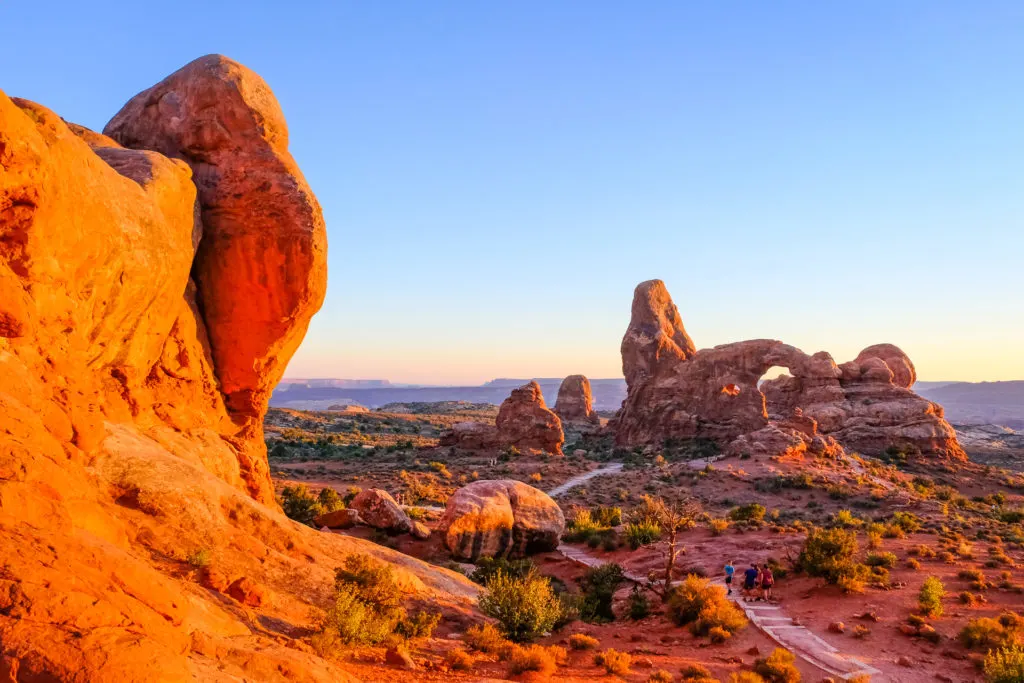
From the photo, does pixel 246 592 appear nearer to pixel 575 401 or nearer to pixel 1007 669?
pixel 1007 669

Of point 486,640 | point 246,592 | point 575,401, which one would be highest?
point 246,592

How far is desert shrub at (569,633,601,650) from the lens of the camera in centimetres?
1222

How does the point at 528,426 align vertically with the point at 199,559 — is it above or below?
below

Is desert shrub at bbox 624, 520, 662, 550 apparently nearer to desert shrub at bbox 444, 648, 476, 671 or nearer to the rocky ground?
the rocky ground

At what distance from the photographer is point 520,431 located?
4819cm

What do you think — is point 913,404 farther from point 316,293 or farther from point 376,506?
point 316,293

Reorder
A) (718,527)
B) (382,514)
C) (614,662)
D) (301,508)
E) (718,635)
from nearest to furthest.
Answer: (614,662), (718,635), (382,514), (301,508), (718,527)

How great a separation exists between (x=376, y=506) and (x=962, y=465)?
4514 cm

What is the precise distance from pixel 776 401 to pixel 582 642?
48.1 metres

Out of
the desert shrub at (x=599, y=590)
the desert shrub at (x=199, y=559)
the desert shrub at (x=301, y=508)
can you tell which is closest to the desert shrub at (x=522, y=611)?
the desert shrub at (x=599, y=590)

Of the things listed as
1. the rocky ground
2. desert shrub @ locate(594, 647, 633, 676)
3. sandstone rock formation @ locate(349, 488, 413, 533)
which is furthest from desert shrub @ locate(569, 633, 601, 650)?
sandstone rock formation @ locate(349, 488, 413, 533)

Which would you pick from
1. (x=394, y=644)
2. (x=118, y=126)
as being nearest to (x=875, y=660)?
(x=394, y=644)

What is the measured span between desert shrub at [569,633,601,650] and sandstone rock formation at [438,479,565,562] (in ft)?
26.8

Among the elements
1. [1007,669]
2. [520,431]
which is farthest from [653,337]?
[1007,669]
